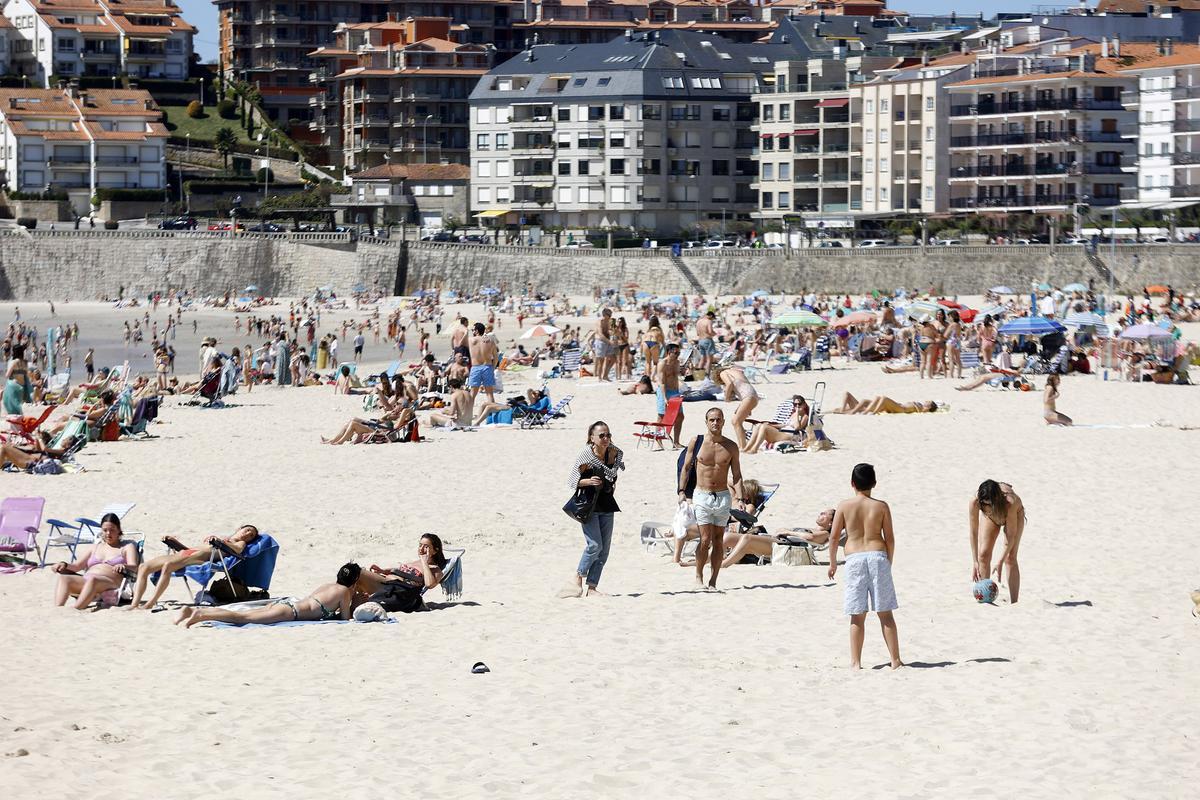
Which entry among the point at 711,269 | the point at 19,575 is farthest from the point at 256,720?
Result: the point at 711,269

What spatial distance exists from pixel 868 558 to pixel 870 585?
133 millimetres

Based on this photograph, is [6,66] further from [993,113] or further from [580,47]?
[993,113]

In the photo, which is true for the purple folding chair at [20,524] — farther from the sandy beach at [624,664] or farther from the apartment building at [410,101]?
the apartment building at [410,101]

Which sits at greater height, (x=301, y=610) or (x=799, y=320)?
Result: (x=799, y=320)

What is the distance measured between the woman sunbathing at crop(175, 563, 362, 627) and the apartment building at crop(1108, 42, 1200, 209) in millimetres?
46043

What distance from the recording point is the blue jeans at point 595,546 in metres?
10.4

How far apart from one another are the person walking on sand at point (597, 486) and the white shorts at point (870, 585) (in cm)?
199

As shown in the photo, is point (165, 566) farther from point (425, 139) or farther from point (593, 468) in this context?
point (425, 139)

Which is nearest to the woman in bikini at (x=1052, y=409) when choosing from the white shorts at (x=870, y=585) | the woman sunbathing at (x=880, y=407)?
the woman sunbathing at (x=880, y=407)

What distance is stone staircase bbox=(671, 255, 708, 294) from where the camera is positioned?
2174 inches

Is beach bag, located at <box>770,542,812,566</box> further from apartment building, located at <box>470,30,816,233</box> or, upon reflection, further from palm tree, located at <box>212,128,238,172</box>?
palm tree, located at <box>212,128,238,172</box>

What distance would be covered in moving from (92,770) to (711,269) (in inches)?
1920

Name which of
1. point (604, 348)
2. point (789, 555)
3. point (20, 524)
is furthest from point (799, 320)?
point (20, 524)

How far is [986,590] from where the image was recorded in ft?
32.9
